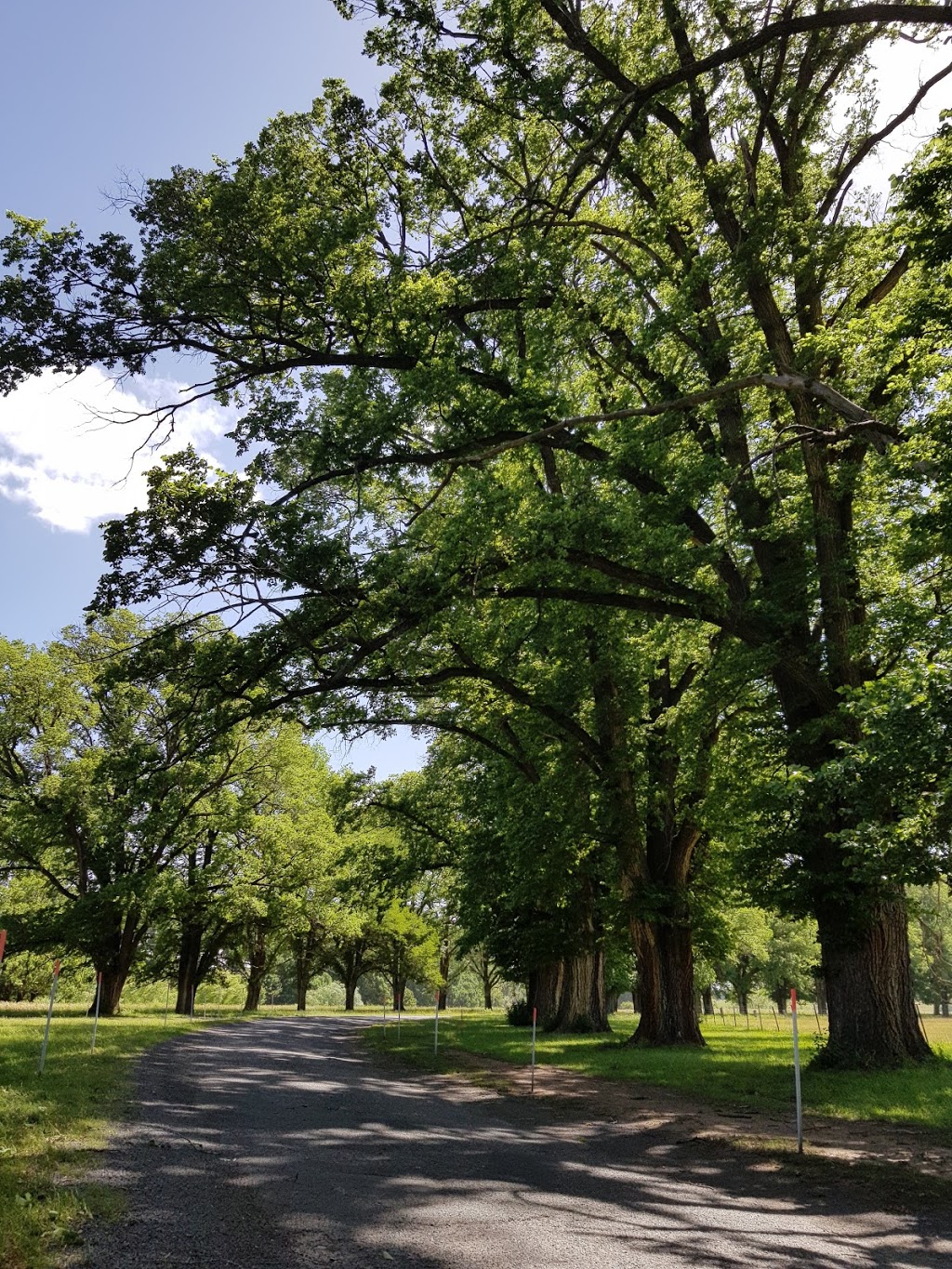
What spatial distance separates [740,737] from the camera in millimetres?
17734

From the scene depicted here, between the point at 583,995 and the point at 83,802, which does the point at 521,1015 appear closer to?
the point at 583,995

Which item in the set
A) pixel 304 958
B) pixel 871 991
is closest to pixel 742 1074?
pixel 871 991

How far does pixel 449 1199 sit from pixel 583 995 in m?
21.3

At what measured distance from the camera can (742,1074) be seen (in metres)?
14.2

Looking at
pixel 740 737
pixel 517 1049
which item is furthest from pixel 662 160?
pixel 517 1049

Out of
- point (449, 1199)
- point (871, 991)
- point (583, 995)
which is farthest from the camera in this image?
point (583, 995)

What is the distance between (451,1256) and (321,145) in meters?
14.7

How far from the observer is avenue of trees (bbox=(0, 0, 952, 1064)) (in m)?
11.9

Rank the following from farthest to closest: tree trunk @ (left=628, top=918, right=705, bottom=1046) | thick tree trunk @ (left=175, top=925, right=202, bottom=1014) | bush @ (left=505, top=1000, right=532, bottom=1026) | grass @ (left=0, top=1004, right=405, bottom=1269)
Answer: thick tree trunk @ (left=175, top=925, right=202, bottom=1014) < bush @ (left=505, top=1000, right=532, bottom=1026) < tree trunk @ (left=628, top=918, right=705, bottom=1046) < grass @ (left=0, top=1004, right=405, bottom=1269)

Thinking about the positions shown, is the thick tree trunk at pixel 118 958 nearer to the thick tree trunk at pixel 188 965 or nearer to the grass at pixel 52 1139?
the thick tree trunk at pixel 188 965

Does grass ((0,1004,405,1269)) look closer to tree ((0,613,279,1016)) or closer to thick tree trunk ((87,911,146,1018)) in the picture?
tree ((0,613,279,1016))

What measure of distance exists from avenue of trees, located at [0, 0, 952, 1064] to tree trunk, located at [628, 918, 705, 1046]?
506 centimetres

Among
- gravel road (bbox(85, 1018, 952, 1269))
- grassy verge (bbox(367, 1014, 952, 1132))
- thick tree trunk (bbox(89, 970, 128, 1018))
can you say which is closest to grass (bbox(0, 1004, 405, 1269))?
gravel road (bbox(85, 1018, 952, 1269))

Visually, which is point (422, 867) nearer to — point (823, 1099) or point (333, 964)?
point (823, 1099)
